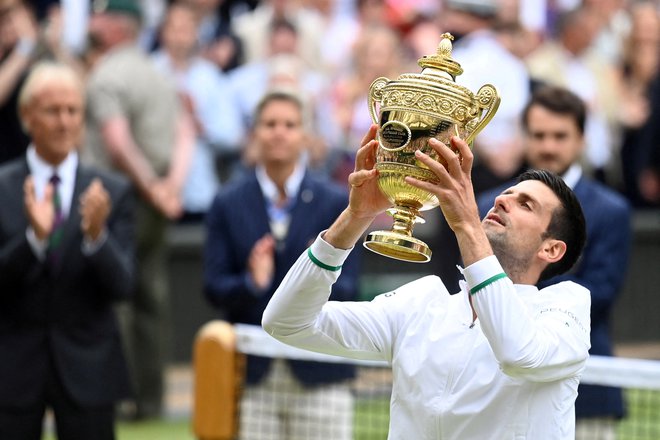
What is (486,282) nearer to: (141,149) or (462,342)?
(462,342)

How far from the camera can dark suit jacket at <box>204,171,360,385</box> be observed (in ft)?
23.2

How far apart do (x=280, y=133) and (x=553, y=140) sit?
1.44 metres

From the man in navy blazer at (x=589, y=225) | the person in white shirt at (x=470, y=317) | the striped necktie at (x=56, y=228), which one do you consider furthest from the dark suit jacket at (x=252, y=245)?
the person in white shirt at (x=470, y=317)

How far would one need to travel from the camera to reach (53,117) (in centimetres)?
680

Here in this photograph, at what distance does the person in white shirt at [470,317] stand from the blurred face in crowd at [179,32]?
283 inches

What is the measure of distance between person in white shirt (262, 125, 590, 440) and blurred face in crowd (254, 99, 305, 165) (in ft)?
9.34

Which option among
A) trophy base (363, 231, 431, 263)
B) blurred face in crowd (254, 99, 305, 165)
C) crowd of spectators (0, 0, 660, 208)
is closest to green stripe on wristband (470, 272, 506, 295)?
trophy base (363, 231, 431, 263)

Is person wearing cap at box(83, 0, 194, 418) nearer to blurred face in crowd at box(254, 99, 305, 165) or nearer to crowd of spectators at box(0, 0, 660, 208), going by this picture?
crowd of spectators at box(0, 0, 660, 208)

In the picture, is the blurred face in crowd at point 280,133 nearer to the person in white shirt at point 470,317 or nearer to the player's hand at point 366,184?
the person in white shirt at point 470,317

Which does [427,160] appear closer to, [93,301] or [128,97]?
[93,301]

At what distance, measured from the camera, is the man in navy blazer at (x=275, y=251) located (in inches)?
276

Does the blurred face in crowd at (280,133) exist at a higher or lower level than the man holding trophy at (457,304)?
higher

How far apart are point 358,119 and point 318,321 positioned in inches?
281

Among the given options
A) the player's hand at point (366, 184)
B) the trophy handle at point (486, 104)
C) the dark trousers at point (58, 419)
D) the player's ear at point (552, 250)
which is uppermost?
the trophy handle at point (486, 104)
